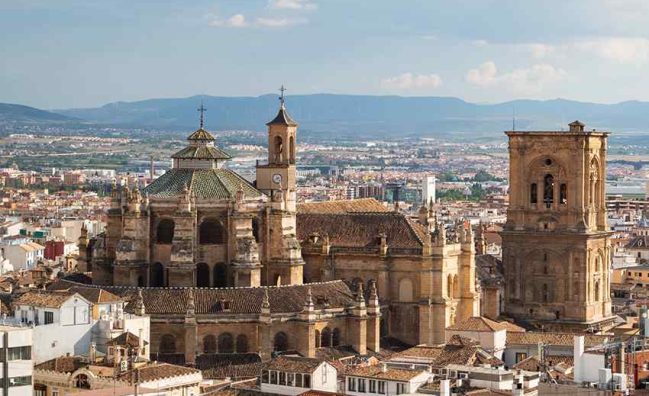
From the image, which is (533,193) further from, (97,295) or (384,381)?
(384,381)

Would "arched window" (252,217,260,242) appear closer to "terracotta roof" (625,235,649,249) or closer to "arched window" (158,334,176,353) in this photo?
"arched window" (158,334,176,353)

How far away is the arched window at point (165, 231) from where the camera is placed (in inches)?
3307

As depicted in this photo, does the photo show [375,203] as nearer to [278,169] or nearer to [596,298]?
[278,169]

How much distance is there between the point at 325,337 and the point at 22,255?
59.0m

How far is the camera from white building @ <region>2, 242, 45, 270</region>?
134 meters

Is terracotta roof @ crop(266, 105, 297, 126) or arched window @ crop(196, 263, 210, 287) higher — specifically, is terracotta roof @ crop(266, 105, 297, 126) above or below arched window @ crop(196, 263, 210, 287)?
above

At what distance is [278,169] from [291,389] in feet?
93.9

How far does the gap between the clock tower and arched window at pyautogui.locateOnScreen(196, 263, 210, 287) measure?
828cm

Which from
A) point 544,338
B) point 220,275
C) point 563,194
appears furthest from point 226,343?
point 563,194

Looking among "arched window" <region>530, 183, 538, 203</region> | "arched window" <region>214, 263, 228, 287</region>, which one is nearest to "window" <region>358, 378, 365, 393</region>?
"arched window" <region>214, 263, 228, 287</region>

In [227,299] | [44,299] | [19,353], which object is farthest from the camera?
[227,299]

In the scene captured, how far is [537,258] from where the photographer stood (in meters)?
97.4

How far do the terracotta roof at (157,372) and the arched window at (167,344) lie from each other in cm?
849

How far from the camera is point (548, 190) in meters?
97.8
